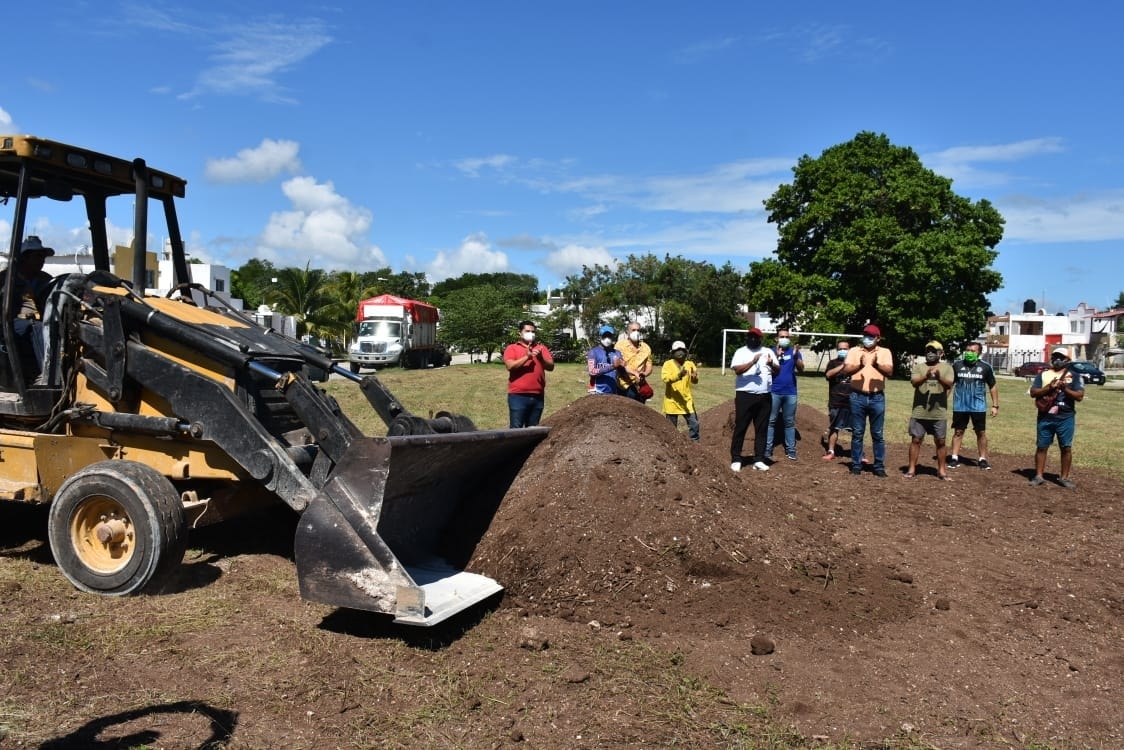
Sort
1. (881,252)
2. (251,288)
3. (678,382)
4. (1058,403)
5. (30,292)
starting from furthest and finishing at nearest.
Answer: (251,288)
(881,252)
(678,382)
(1058,403)
(30,292)

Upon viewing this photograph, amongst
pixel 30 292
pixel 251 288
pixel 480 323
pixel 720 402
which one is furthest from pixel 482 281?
pixel 30 292

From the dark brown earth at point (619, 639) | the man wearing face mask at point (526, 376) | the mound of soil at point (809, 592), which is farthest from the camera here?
the man wearing face mask at point (526, 376)

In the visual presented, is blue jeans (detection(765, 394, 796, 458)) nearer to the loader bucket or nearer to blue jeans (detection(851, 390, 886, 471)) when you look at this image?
blue jeans (detection(851, 390, 886, 471))

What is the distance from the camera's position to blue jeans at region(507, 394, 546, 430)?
9.23m

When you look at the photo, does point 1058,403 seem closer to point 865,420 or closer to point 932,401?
point 932,401

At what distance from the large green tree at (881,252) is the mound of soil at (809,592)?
31019mm

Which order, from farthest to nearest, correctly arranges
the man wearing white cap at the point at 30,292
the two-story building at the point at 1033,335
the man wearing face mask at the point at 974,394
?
the two-story building at the point at 1033,335, the man wearing face mask at the point at 974,394, the man wearing white cap at the point at 30,292

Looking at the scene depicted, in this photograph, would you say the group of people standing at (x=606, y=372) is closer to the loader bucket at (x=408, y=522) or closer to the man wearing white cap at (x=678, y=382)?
the man wearing white cap at (x=678, y=382)

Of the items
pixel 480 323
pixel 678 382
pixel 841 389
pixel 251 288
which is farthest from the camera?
pixel 251 288

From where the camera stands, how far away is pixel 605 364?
33.3ft

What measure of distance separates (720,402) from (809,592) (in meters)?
18.1

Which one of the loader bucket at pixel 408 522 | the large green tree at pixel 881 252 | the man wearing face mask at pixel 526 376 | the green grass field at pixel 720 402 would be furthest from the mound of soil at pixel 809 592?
the large green tree at pixel 881 252

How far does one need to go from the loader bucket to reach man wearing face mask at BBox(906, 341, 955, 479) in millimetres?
6024

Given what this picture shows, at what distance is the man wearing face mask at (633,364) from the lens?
1061 centimetres
